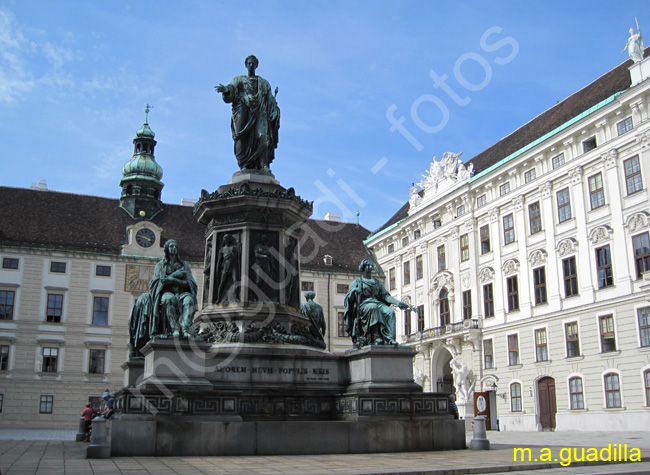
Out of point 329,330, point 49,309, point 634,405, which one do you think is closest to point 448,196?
point 329,330

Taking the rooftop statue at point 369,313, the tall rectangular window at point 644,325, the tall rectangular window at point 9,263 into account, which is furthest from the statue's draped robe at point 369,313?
the tall rectangular window at point 9,263

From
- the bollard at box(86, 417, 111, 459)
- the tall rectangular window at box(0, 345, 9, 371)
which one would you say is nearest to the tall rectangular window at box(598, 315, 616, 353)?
the bollard at box(86, 417, 111, 459)

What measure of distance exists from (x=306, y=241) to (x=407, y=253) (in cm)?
1164

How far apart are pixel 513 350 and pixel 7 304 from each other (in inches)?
1355

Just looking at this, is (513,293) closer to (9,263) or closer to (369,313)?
(369,313)

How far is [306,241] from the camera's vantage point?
61750 mm

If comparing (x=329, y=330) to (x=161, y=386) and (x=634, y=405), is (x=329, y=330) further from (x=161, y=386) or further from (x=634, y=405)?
(x=161, y=386)

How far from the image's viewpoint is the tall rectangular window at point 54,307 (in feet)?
159

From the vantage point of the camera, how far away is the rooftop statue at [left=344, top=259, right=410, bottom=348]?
13.9 m

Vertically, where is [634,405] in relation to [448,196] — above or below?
below

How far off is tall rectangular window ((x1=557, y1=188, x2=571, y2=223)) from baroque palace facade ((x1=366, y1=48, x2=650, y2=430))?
7 cm

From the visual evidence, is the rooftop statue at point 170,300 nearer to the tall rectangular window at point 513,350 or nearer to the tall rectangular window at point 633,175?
the tall rectangular window at point 633,175

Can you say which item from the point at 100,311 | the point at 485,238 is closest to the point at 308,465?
the point at 485,238

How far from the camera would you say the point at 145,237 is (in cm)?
5219
